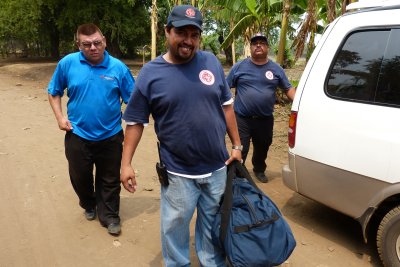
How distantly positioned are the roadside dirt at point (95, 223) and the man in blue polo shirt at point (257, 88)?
82cm

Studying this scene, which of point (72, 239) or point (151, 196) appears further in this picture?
point (151, 196)

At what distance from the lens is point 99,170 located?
12.5 ft

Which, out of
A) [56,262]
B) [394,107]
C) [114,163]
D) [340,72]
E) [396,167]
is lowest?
[56,262]

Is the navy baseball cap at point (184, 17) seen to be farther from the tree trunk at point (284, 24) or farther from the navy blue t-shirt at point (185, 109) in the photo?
the tree trunk at point (284, 24)

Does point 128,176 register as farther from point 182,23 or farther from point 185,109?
point 182,23

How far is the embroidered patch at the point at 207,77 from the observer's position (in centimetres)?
238

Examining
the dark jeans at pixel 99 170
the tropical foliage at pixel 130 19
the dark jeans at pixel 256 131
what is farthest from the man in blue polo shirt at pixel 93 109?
the tropical foliage at pixel 130 19

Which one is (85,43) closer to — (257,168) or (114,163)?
(114,163)

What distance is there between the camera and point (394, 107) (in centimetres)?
274

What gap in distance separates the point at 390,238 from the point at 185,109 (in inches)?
73.1

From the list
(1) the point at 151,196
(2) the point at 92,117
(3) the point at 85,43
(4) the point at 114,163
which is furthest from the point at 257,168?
(3) the point at 85,43

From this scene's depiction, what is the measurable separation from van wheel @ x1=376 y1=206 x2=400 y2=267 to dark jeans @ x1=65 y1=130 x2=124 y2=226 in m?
2.40

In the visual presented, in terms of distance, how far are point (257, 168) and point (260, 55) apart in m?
1.55

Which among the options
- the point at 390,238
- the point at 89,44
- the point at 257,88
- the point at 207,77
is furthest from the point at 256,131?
the point at 207,77
